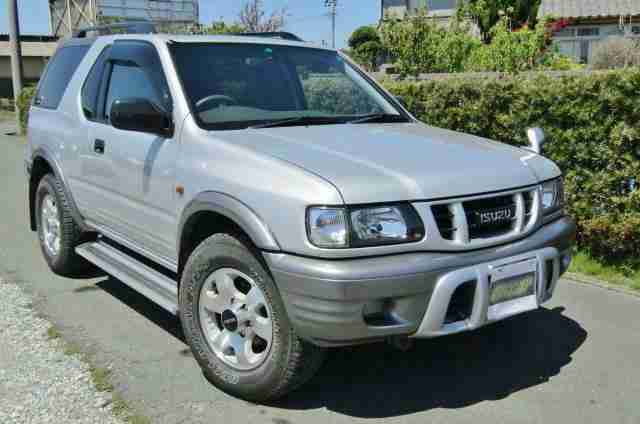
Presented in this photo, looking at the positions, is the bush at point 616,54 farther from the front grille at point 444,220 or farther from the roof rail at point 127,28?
the front grille at point 444,220

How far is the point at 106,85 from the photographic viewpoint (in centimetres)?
488

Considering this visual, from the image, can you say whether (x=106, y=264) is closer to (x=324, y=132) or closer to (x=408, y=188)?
(x=324, y=132)

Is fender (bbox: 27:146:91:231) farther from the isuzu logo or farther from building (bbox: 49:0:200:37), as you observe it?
building (bbox: 49:0:200:37)

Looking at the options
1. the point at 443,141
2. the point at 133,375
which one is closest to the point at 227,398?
the point at 133,375

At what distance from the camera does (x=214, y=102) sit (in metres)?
4.03

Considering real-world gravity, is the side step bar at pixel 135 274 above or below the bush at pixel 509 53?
below

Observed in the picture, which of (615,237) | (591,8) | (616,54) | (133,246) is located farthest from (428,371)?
(591,8)

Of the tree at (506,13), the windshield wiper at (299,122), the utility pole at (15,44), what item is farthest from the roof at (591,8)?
the windshield wiper at (299,122)

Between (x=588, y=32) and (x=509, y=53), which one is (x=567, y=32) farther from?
(x=509, y=53)

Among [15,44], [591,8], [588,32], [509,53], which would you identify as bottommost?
[509,53]

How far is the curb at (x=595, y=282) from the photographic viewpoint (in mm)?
5395

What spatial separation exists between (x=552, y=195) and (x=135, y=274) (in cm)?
263

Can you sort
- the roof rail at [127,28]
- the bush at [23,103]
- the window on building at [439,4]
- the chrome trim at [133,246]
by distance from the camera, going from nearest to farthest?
the chrome trim at [133,246], the roof rail at [127,28], the bush at [23,103], the window on building at [439,4]

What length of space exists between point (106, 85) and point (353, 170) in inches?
98.7
